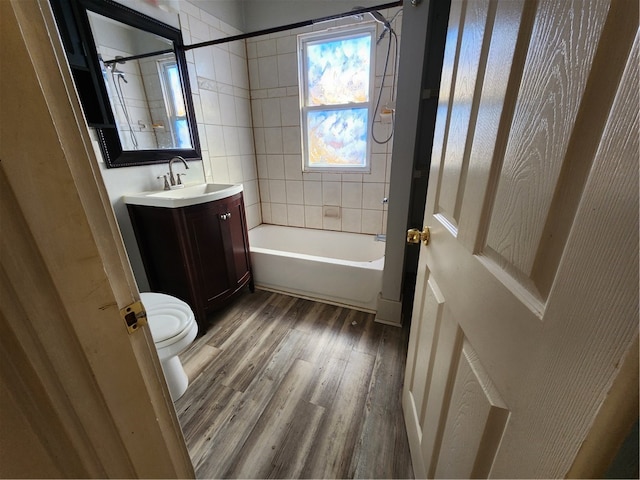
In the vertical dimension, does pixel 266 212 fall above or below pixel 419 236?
below

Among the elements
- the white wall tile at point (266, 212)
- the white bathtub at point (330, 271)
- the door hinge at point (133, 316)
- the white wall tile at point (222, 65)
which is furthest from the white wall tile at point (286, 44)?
the door hinge at point (133, 316)

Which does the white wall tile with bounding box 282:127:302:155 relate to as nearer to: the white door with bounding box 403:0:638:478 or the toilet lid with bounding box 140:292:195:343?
the toilet lid with bounding box 140:292:195:343

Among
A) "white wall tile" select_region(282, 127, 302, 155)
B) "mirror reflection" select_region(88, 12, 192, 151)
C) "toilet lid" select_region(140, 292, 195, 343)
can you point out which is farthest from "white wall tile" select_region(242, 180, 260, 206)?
"toilet lid" select_region(140, 292, 195, 343)

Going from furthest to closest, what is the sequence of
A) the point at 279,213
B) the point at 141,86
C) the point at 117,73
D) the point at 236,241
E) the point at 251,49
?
the point at 279,213, the point at 251,49, the point at 236,241, the point at 141,86, the point at 117,73

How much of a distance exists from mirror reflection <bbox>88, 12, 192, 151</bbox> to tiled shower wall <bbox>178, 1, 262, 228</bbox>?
16cm

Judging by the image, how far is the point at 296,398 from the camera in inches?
49.6

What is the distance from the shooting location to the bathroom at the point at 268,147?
1714 millimetres

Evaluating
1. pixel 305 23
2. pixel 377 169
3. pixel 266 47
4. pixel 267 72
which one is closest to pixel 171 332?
pixel 305 23

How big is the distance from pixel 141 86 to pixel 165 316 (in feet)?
4.86

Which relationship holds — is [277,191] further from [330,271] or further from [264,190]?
[330,271]

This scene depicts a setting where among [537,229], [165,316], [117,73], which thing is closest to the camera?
[537,229]

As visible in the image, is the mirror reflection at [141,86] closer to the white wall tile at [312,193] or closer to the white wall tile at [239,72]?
the white wall tile at [239,72]

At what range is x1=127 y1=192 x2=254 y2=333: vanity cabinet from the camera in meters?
1.51

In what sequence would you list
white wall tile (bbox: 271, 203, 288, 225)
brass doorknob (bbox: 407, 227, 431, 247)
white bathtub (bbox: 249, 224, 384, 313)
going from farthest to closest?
white wall tile (bbox: 271, 203, 288, 225)
white bathtub (bbox: 249, 224, 384, 313)
brass doorknob (bbox: 407, 227, 431, 247)
